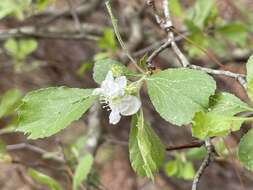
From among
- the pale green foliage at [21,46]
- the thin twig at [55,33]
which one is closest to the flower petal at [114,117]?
the thin twig at [55,33]

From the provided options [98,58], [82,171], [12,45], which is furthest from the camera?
[12,45]

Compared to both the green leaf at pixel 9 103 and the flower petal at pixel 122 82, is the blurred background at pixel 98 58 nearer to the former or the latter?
the green leaf at pixel 9 103

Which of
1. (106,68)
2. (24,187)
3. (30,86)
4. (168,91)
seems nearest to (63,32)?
(30,86)

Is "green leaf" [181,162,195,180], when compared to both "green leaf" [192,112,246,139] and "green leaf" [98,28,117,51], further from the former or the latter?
"green leaf" [192,112,246,139]

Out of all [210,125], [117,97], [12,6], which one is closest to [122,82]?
[117,97]

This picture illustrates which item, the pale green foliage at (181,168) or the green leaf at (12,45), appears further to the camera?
the green leaf at (12,45)

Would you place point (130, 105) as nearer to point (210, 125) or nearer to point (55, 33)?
point (210, 125)
